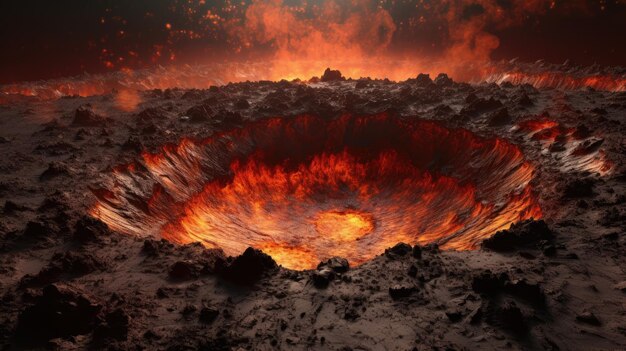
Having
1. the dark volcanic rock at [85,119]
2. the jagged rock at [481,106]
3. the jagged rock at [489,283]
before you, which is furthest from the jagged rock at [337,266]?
the dark volcanic rock at [85,119]

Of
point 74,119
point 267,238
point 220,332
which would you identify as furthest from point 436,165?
point 74,119

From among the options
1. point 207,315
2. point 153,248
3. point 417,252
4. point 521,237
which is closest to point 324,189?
point 417,252

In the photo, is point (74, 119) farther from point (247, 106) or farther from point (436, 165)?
point (436, 165)

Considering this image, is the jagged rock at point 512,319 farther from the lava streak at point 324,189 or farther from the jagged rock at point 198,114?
the jagged rock at point 198,114

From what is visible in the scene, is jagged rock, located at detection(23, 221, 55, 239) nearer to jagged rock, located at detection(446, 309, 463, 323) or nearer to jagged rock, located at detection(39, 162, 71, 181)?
jagged rock, located at detection(39, 162, 71, 181)

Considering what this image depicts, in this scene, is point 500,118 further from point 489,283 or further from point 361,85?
point 489,283

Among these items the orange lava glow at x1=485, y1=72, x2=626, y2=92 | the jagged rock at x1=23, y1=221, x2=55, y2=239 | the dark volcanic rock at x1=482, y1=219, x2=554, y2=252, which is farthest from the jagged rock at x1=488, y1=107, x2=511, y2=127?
the jagged rock at x1=23, y1=221, x2=55, y2=239
